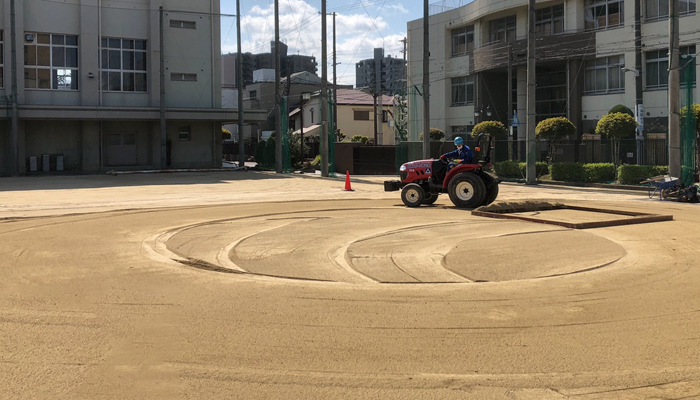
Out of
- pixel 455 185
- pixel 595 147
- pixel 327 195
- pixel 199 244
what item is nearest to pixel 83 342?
pixel 199 244

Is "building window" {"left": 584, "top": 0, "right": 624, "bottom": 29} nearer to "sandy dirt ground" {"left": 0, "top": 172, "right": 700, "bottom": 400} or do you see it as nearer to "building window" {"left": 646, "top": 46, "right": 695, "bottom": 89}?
"building window" {"left": 646, "top": 46, "right": 695, "bottom": 89}

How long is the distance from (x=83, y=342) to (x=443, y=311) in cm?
371

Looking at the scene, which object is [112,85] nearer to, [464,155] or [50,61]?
[50,61]

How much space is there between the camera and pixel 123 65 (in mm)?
49062

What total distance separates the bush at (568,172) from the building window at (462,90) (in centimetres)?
2815

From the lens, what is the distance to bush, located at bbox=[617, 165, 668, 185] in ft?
95.3

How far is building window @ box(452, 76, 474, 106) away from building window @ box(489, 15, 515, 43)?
4033 millimetres

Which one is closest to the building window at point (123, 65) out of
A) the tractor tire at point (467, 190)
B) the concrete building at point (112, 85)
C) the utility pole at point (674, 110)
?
the concrete building at point (112, 85)

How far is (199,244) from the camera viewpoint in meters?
13.5

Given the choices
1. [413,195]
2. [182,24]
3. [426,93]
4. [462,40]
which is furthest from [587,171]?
[462,40]

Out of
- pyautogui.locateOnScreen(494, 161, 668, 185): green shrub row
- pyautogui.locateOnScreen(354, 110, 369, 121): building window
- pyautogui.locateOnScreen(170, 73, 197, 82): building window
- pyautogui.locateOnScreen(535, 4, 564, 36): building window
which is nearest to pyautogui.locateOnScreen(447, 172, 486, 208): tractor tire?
pyautogui.locateOnScreen(494, 161, 668, 185): green shrub row

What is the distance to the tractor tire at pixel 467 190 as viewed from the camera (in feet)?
63.8

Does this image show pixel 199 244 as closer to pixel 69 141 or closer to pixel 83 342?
pixel 83 342

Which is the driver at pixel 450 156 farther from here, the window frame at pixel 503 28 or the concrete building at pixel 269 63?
the concrete building at pixel 269 63
